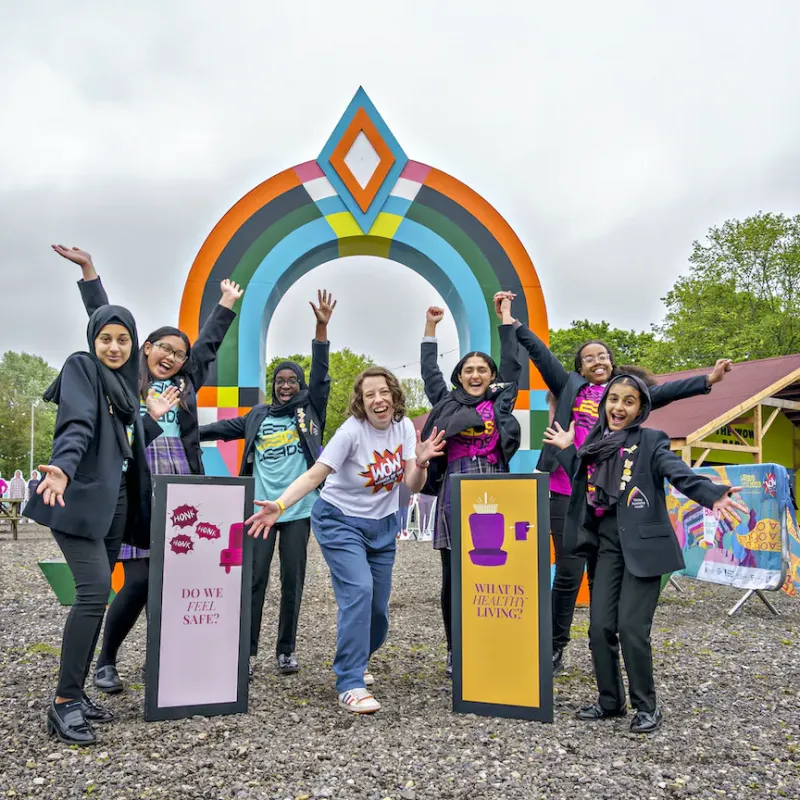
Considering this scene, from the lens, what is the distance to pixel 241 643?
3580 mm

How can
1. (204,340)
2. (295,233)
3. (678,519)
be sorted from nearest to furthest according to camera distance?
(204,340), (295,233), (678,519)

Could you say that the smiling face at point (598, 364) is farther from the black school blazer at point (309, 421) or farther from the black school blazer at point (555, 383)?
the black school blazer at point (309, 421)

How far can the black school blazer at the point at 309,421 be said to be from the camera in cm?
460

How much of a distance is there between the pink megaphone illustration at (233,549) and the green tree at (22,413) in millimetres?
33557

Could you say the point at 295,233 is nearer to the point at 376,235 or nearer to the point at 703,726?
the point at 376,235

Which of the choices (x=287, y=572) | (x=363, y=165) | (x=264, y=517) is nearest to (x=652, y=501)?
(x=264, y=517)

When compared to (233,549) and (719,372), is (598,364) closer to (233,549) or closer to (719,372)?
(719,372)

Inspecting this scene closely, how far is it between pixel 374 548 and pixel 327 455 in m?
0.54

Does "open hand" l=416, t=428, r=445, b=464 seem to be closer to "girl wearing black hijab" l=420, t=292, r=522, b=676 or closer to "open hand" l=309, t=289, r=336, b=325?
"girl wearing black hijab" l=420, t=292, r=522, b=676

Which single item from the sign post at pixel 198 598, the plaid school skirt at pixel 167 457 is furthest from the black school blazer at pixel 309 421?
the sign post at pixel 198 598

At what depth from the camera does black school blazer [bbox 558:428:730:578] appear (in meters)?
3.36

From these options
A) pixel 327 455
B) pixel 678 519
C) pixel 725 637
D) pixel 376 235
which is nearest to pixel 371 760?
pixel 327 455

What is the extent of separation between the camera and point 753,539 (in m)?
7.09

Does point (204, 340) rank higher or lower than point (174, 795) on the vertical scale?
higher
